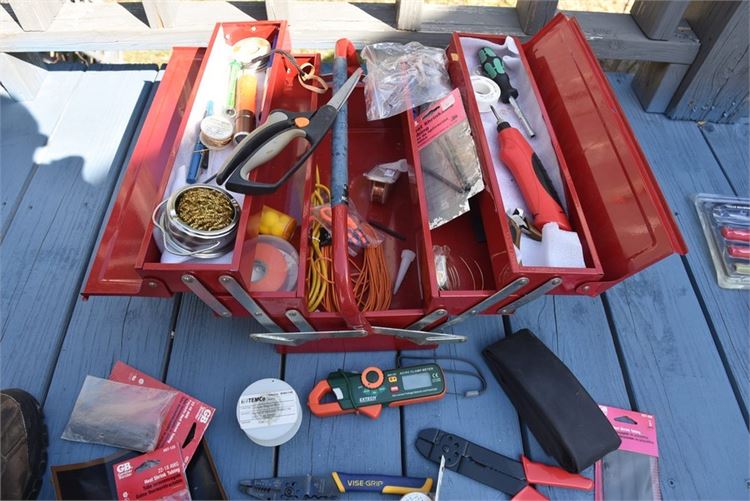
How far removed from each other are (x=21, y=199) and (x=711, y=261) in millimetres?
1803

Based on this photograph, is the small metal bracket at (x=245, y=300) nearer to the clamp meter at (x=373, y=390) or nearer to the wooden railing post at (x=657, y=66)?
the clamp meter at (x=373, y=390)

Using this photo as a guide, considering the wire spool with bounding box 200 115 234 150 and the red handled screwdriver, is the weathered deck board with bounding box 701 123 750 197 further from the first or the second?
the wire spool with bounding box 200 115 234 150

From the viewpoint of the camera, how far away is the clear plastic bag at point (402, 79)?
1.22 meters

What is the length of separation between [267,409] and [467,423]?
410mm

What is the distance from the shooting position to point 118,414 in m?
1.00

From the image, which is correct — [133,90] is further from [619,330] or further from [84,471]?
[619,330]

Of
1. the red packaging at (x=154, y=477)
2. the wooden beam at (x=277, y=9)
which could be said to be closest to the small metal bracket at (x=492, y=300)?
the red packaging at (x=154, y=477)

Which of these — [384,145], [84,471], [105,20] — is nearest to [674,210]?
[384,145]

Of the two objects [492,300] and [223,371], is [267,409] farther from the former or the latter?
[492,300]

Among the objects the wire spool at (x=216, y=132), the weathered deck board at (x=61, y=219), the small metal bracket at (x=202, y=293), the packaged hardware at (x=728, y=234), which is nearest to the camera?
the small metal bracket at (x=202, y=293)

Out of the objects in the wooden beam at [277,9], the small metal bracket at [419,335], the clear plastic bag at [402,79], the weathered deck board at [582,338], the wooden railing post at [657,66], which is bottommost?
the small metal bracket at [419,335]

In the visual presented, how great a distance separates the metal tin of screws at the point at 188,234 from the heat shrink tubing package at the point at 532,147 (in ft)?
1.77

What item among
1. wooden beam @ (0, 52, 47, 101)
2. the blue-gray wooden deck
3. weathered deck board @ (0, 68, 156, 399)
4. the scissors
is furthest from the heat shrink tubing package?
wooden beam @ (0, 52, 47, 101)

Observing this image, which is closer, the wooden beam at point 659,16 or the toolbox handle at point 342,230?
the toolbox handle at point 342,230
